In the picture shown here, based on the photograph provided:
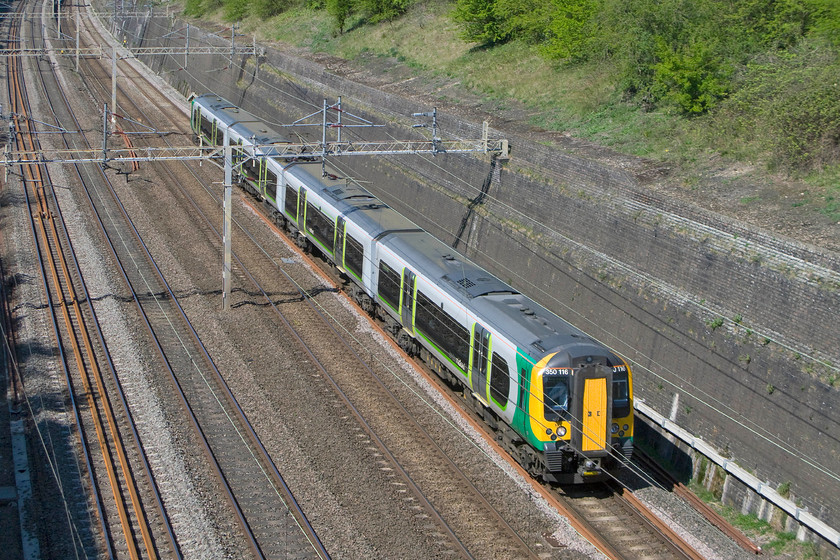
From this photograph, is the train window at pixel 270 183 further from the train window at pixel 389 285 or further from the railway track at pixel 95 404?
the train window at pixel 389 285

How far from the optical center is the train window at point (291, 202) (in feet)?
84.4

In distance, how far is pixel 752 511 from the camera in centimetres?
1487

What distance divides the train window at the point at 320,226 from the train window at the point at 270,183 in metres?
3.42

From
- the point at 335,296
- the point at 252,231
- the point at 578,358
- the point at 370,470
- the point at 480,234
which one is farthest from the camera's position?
the point at 252,231

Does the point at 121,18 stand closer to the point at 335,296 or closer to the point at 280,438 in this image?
the point at 335,296

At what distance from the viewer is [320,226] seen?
23.9 meters

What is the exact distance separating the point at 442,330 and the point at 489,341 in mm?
1971

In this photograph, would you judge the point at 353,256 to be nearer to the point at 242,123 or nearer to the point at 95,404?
the point at 95,404

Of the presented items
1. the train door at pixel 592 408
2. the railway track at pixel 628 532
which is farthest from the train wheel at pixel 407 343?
the train door at pixel 592 408

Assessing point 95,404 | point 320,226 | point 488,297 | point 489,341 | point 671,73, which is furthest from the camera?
point 671,73

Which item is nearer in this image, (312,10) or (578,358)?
(578,358)

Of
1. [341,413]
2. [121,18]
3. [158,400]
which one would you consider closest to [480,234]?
[341,413]

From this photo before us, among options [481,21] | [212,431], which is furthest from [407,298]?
[481,21]

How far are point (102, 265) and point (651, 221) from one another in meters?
15.6
